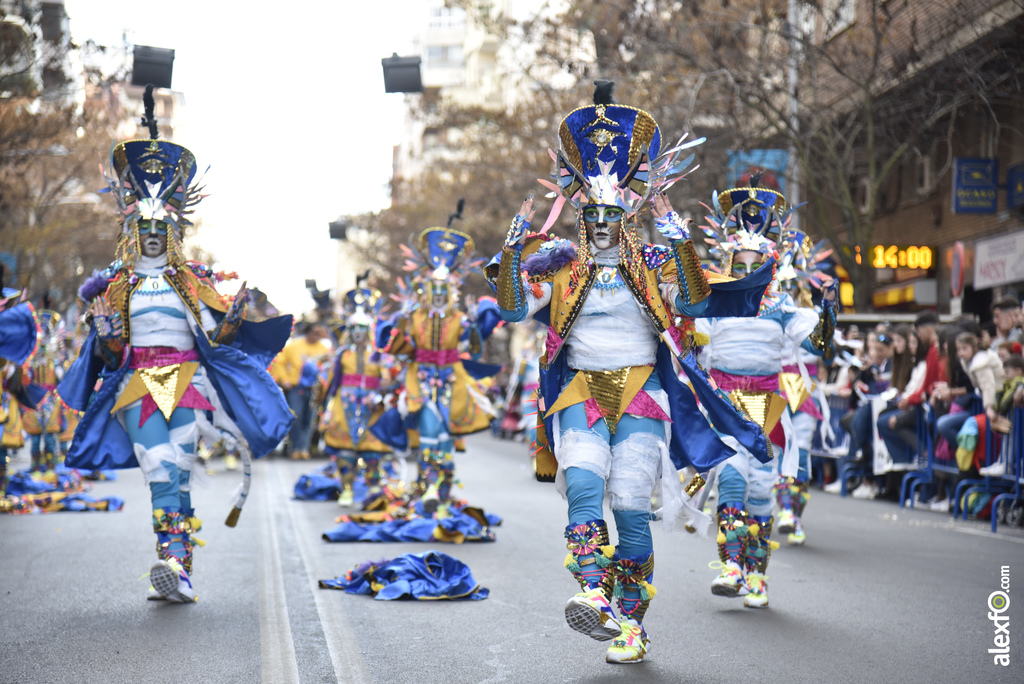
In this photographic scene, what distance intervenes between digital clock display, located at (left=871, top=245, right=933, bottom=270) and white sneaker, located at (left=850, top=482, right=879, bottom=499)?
698 centimetres

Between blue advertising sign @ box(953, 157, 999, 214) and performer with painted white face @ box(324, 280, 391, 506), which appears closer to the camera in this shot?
performer with painted white face @ box(324, 280, 391, 506)

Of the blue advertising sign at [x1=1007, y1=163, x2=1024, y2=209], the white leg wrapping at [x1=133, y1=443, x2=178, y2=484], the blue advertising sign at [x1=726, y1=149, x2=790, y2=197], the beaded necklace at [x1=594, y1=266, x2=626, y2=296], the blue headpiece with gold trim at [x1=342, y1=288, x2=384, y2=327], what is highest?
the blue advertising sign at [x1=726, y1=149, x2=790, y2=197]

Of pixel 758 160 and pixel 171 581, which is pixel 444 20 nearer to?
pixel 758 160

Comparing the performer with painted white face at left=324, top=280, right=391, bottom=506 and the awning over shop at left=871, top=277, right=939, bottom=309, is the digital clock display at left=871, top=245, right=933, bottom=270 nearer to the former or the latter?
the awning over shop at left=871, top=277, right=939, bottom=309

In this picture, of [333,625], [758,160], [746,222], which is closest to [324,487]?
[746,222]

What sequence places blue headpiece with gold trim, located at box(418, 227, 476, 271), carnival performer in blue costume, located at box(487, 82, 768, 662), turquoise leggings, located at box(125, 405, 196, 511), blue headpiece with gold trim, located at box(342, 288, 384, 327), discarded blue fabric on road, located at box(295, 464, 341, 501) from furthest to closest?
blue headpiece with gold trim, located at box(342, 288, 384, 327) < discarded blue fabric on road, located at box(295, 464, 341, 501) < blue headpiece with gold trim, located at box(418, 227, 476, 271) < turquoise leggings, located at box(125, 405, 196, 511) < carnival performer in blue costume, located at box(487, 82, 768, 662)

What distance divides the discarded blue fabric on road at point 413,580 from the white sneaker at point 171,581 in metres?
0.89

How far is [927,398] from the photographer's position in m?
13.7

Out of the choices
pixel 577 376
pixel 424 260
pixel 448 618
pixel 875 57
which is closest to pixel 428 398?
pixel 424 260

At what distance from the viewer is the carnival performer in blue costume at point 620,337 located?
5820 mm

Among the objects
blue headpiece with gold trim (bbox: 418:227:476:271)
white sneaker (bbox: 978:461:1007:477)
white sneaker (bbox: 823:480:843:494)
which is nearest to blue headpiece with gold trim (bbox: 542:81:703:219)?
blue headpiece with gold trim (bbox: 418:227:476:271)

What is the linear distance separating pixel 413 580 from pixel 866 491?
29.9ft

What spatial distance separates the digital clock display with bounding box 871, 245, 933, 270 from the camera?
21703 mm

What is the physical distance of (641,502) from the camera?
5.84 meters
